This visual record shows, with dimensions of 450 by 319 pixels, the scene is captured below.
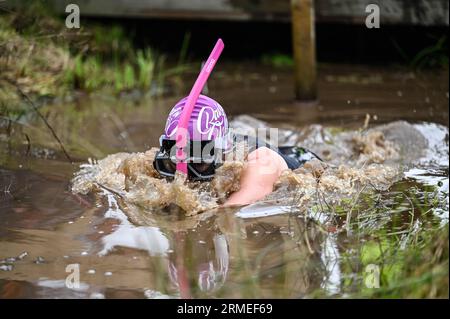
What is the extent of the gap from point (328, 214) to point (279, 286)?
2.55 feet

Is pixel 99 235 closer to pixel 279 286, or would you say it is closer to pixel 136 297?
pixel 136 297

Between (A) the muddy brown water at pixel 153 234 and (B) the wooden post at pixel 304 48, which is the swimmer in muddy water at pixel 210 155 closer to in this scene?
(A) the muddy brown water at pixel 153 234

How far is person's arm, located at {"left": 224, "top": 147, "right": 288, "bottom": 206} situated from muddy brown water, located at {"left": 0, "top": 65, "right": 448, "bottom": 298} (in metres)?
0.18

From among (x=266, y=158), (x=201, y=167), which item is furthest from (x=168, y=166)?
(x=266, y=158)

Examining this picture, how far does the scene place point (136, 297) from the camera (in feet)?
8.95

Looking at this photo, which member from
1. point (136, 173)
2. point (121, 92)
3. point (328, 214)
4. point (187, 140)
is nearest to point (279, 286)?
point (328, 214)

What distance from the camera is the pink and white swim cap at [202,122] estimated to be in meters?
3.73

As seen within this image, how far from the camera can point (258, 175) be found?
4.05 meters

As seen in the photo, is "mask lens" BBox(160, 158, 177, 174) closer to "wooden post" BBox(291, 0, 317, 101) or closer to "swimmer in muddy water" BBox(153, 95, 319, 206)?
"swimmer in muddy water" BBox(153, 95, 319, 206)

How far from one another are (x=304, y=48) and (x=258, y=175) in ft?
8.24

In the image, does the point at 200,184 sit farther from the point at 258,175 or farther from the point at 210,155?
the point at 258,175

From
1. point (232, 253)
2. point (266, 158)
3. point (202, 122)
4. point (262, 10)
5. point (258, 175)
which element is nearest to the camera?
point (232, 253)

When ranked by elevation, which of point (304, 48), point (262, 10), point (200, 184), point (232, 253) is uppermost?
point (262, 10)

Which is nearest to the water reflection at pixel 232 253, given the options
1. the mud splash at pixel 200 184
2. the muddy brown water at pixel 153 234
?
the muddy brown water at pixel 153 234
